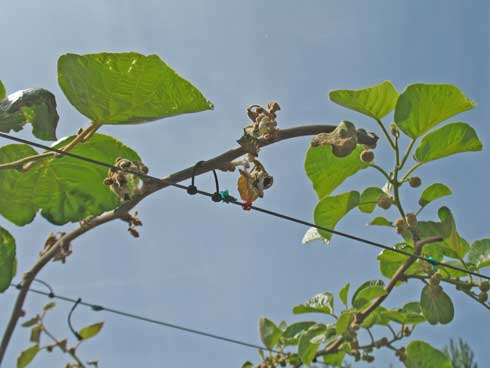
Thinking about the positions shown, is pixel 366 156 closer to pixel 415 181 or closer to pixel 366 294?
pixel 415 181

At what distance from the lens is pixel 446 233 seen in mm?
973

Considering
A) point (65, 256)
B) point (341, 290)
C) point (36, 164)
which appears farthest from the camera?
point (341, 290)

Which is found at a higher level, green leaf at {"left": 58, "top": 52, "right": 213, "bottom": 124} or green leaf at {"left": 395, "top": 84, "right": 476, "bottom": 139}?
green leaf at {"left": 395, "top": 84, "right": 476, "bottom": 139}

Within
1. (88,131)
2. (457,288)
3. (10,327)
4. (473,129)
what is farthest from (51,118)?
(457,288)

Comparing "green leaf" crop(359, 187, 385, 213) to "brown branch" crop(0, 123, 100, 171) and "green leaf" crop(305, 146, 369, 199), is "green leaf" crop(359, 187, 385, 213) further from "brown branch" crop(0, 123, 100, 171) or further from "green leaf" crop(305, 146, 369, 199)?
"brown branch" crop(0, 123, 100, 171)

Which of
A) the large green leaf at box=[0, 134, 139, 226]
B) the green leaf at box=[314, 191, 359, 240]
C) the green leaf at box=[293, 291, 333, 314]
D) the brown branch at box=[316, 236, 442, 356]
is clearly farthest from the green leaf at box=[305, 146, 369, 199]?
the green leaf at box=[293, 291, 333, 314]

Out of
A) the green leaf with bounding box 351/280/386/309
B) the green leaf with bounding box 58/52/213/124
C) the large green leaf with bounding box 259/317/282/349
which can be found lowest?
the green leaf with bounding box 58/52/213/124

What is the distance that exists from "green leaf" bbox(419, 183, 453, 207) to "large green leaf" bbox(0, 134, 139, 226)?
53cm

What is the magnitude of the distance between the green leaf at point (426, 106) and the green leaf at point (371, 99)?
0.01 metres

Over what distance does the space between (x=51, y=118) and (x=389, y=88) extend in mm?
434

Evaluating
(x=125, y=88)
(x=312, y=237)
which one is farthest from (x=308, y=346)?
(x=125, y=88)

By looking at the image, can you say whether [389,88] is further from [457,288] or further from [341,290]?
[341,290]

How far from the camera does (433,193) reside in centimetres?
98

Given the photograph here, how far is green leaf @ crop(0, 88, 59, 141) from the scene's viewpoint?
0.56m
